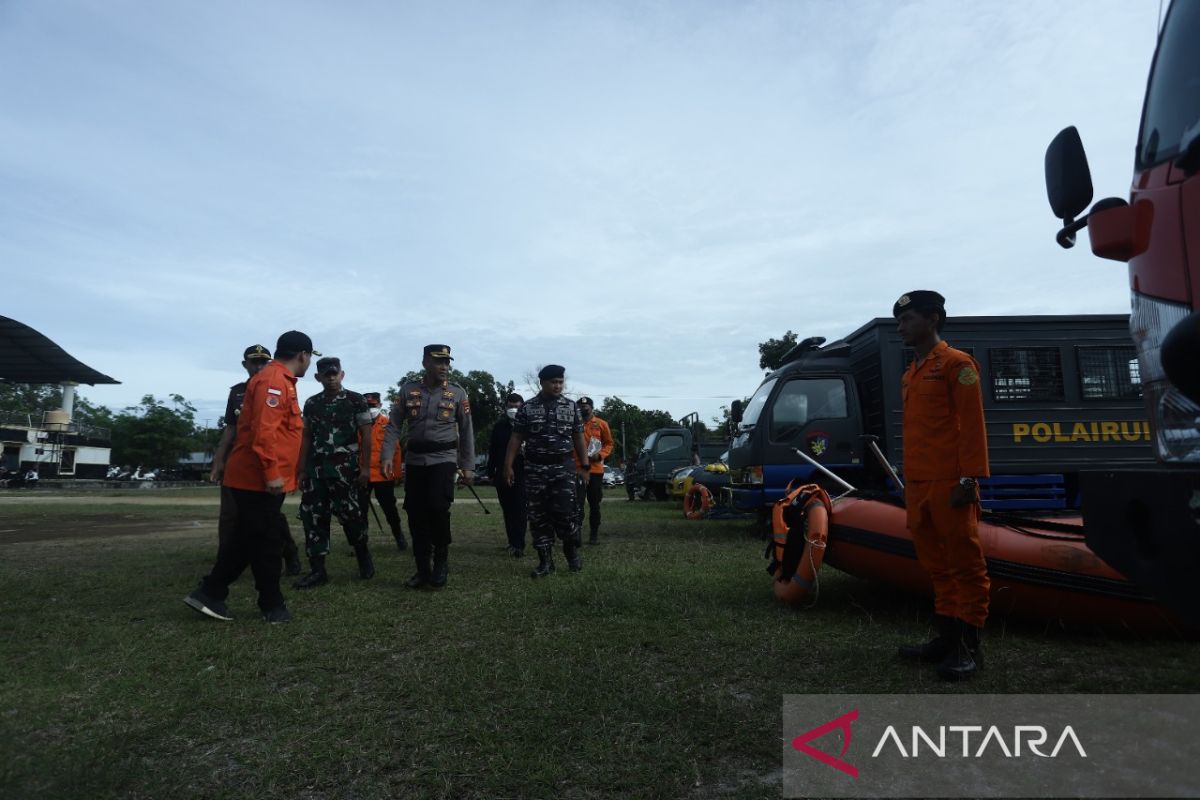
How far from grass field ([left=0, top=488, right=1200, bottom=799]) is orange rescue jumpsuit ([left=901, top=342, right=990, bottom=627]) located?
0.41 metres

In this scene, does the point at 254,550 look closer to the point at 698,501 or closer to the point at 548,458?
the point at 548,458

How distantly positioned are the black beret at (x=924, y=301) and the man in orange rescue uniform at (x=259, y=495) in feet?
12.6

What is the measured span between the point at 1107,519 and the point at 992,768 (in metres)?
0.92

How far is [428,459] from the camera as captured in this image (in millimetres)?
5816

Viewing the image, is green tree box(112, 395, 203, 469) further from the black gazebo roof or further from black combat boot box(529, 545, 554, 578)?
black combat boot box(529, 545, 554, 578)

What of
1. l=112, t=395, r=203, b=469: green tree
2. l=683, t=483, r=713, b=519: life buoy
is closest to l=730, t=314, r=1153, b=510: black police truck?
l=683, t=483, r=713, b=519: life buoy

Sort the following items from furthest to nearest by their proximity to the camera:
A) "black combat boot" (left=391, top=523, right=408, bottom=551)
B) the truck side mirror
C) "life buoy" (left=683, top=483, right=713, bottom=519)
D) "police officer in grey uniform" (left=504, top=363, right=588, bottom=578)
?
"life buoy" (left=683, top=483, right=713, bottom=519) < "black combat boot" (left=391, top=523, right=408, bottom=551) < "police officer in grey uniform" (left=504, top=363, right=588, bottom=578) < the truck side mirror

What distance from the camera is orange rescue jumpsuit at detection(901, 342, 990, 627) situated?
3385 mm

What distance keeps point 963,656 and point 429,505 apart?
3902 mm

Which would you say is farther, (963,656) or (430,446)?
(430,446)

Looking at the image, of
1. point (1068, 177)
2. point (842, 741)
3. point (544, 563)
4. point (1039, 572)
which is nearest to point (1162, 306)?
point (1068, 177)

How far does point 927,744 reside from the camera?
2580 mm

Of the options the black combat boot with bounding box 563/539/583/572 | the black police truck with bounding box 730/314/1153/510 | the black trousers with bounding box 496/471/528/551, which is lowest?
the black combat boot with bounding box 563/539/583/572

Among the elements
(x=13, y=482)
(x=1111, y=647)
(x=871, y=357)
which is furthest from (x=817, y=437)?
(x=13, y=482)
